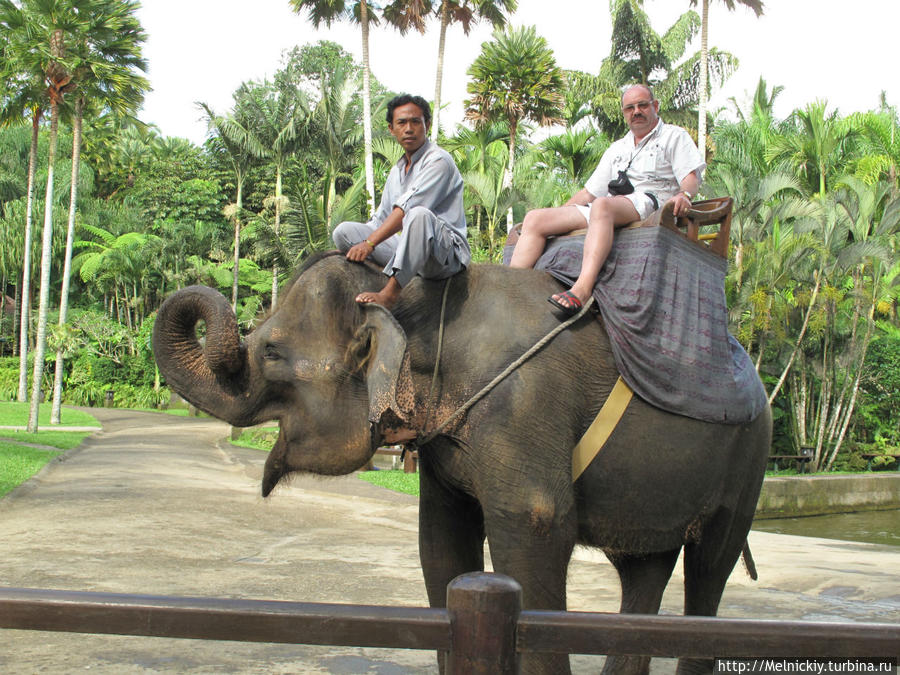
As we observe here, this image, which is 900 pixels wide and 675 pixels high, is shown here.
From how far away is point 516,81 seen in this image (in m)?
23.9

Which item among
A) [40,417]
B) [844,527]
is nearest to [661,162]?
[844,527]

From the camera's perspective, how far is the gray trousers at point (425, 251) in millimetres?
2918

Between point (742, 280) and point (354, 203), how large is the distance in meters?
8.00

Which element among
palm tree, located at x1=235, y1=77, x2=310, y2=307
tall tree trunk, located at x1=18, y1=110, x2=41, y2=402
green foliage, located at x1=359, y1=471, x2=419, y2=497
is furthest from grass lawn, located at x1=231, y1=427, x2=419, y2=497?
palm tree, located at x1=235, y1=77, x2=310, y2=307

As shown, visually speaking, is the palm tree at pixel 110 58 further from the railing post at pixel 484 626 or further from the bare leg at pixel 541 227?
the railing post at pixel 484 626

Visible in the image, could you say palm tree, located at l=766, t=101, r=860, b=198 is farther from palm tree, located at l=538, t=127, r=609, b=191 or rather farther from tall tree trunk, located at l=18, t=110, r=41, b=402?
tall tree trunk, located at l=18, t=110, r=41, b=402

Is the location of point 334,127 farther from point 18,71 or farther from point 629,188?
point 629,188

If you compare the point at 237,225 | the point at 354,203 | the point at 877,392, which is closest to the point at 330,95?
the point at 237,225

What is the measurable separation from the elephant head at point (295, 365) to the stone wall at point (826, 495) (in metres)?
12.7

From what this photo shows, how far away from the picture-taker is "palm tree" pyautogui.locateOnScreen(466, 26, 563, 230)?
23.5 m

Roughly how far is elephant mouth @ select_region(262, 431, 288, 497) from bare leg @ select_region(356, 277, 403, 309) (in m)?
0.56

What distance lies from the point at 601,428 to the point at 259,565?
4.88 metres

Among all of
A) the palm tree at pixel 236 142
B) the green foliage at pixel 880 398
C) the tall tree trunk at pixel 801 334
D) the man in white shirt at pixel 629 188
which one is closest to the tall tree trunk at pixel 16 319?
the palm tree at pixel 236 142

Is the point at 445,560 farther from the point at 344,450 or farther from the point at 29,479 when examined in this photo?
the point at 29,479
